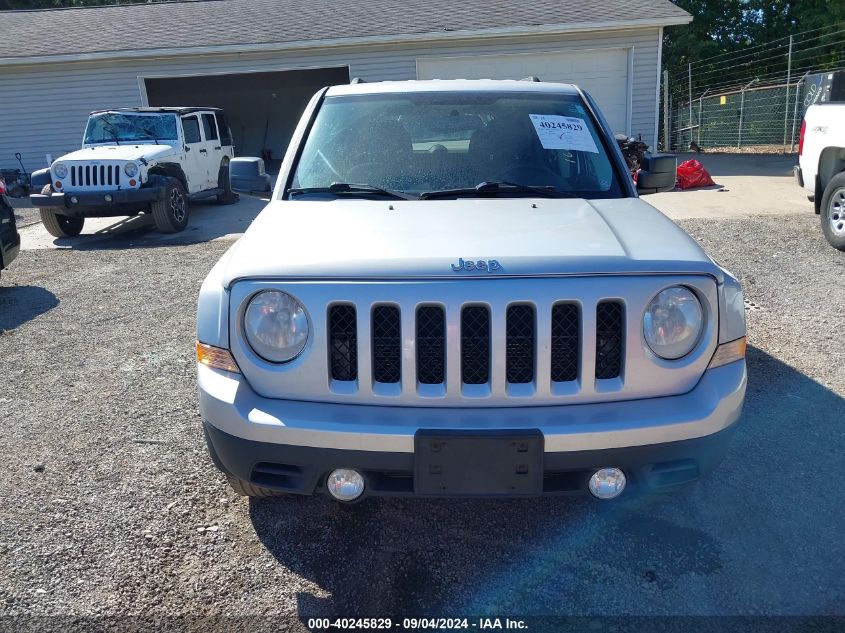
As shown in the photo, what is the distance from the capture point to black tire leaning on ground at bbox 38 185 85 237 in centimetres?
1019

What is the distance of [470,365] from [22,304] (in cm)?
608

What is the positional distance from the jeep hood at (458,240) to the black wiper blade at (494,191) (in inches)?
A: 4.3

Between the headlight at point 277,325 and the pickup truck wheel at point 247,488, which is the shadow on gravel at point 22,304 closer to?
the pickup truck wheel at point 247,488

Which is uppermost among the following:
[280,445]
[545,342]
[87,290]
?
[545,342]

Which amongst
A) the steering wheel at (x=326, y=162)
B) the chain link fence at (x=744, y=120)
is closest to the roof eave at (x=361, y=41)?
the chain link fence at (x=744, y=120)

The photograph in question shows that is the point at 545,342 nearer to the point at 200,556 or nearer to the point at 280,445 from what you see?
the point at 280,445

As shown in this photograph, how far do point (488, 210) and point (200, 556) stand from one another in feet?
6.05

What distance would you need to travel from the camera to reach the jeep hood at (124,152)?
1015 cm

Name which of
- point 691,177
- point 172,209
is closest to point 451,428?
point 172,209

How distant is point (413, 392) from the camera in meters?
2.33

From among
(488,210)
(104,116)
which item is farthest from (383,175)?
(104,116)

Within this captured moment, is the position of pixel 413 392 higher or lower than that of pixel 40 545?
higher

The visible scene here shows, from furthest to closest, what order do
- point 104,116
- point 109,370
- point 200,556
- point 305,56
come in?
point 305,56 < point 104,116 < point 109,370 < point 200,556

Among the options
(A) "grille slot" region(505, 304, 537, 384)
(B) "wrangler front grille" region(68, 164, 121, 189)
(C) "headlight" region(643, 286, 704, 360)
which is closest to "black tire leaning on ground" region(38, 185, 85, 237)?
(B) "wrangler front grille" region(68, 164, 121, 189)
